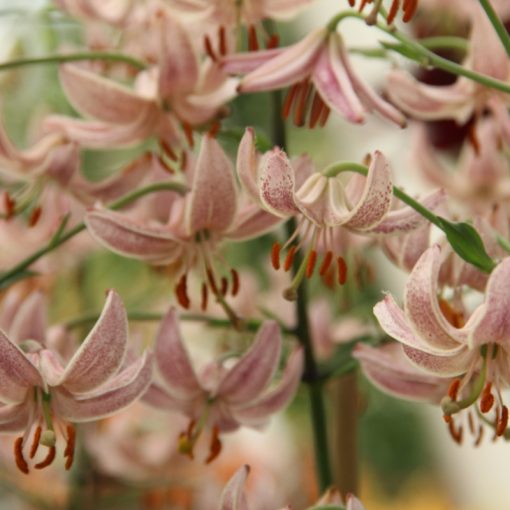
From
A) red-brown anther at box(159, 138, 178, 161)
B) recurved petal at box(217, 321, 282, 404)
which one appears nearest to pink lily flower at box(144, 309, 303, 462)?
recurved petal at box(217, 321, 282, 404)

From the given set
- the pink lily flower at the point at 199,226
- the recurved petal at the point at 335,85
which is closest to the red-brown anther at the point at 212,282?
the pink lily flower at the point at 199,226

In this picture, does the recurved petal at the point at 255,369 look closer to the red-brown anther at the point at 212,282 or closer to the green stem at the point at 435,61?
the red-brown anther at the point at 212,282

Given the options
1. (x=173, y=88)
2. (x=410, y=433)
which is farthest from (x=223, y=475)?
(x=410, y=433)

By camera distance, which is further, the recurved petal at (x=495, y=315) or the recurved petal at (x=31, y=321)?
the recurved petal at (x=31, y=321)

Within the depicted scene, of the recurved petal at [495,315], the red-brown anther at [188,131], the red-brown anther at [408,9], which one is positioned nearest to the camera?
the recurved petal at [495,315]

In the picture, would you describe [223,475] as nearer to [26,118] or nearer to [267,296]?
[267,296]

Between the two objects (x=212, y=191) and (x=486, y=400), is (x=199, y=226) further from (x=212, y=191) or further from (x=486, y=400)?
(x=486, y=400)
